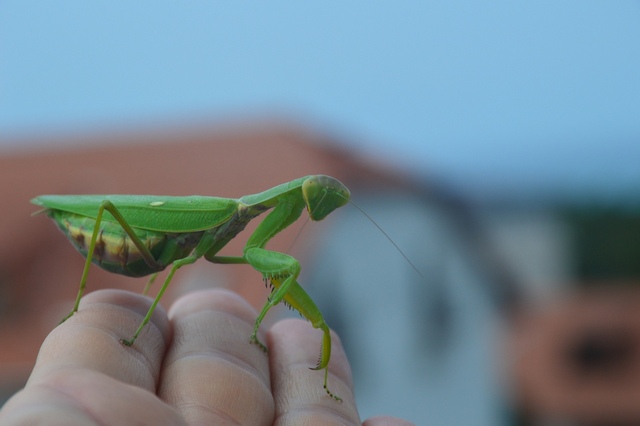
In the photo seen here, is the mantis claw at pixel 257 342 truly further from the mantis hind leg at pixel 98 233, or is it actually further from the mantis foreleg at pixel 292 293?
the mantis hind leg at pixel 98 233

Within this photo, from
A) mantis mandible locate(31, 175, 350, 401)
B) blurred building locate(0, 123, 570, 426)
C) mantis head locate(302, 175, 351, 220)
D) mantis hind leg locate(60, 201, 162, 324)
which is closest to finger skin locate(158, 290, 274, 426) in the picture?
mantis mandible locate(31, 175, 350, 401)

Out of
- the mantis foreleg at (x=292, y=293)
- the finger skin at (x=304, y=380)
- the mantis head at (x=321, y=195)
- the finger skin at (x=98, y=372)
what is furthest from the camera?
the mantis head at (x=321, y=195)

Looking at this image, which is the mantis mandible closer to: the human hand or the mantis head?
the mantis head

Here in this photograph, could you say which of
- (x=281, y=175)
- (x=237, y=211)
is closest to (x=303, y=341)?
(x=237, y=211)

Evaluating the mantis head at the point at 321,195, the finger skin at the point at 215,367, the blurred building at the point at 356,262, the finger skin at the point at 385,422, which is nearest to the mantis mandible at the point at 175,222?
the mantis head at the point at 321,195

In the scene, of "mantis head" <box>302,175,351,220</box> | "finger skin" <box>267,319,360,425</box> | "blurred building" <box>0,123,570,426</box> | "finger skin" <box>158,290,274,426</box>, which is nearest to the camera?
"finger skin" <box>158,290,274,426</box>

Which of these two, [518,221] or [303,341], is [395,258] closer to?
[518,221]

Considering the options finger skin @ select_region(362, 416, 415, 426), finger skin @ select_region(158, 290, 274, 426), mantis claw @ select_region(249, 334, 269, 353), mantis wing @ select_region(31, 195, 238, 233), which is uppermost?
mantis wing @ select_region(31, 195, 238, 233)

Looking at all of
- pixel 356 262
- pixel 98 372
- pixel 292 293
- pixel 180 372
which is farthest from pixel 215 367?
pixel 356 262
